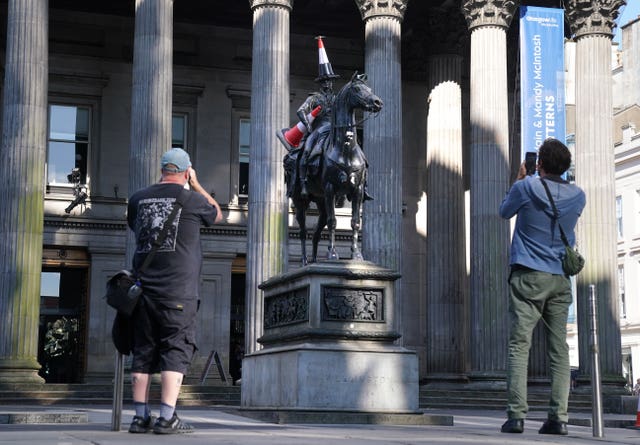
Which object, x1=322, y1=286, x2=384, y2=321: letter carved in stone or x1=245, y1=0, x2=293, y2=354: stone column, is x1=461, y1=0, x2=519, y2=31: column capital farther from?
x1=322, y1=286, x2=384, y2=321: letter carved in stone

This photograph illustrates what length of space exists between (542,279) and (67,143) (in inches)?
1133

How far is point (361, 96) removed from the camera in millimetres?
16484

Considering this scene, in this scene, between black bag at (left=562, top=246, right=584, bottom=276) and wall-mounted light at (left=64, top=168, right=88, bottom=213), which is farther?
wall-mounted light at (left=64, top=168, right=88, bottom=213)

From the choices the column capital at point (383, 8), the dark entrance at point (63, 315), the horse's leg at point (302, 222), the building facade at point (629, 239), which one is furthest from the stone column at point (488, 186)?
the building facade at point (629, 239)

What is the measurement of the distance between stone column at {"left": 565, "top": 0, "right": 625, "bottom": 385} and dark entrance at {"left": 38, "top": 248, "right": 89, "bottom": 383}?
14.8 metres

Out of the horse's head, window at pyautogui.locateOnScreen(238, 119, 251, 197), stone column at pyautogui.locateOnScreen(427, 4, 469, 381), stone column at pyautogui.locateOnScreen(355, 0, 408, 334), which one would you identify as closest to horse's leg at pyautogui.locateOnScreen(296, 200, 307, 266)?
the horse's head

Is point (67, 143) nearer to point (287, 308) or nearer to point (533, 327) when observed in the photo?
point (287, 308)

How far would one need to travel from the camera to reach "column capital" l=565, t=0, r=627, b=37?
32.9 m

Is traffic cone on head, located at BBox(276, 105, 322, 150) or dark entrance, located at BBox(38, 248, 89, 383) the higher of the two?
traffic cone on head, located at BBox(276, 105, 322, 150)

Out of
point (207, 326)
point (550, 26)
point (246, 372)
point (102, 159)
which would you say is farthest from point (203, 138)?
point (246, 372)

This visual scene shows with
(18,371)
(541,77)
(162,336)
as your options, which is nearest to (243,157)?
(541,77)

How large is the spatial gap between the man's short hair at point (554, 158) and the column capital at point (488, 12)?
2231 cm

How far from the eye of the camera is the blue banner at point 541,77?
30422 millimetres

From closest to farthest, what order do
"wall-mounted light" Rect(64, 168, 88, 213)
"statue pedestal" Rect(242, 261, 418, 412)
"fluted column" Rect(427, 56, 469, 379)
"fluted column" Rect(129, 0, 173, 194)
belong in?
"statue pedestal" Rect(242, 261, 418, 412) < "fluted column" Rect(129, 0, 173, 194) < "wall-mounted light" Rect(64, 168, 88, 213) < "fluted column" Rect(427, 56, 469, 379)
